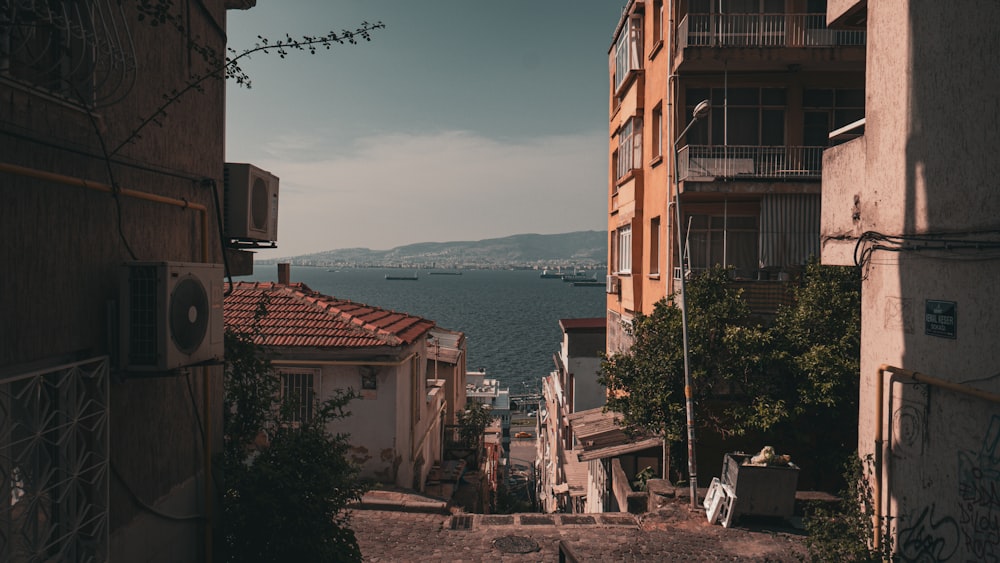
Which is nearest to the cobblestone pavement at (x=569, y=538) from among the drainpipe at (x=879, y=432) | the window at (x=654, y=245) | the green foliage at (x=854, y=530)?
the green foliage at (x=854, y=530)

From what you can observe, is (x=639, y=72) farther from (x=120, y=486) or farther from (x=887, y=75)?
(x=120, y=486)

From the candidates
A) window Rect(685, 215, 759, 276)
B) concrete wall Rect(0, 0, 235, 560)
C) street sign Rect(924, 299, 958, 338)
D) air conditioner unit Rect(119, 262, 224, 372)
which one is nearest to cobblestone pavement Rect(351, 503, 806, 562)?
street sign Rect(924, 299, 958, 338)

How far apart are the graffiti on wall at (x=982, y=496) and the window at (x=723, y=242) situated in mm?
10501

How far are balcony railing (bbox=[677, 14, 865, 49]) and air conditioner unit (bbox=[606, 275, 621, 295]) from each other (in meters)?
8.59

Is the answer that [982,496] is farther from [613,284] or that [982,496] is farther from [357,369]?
[613,284]

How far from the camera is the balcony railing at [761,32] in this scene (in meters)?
16.2

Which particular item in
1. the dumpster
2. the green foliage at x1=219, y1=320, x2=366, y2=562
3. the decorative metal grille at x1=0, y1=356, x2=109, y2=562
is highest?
the decorative metal grille at x1=0, y1=356, x2=109, y2=562

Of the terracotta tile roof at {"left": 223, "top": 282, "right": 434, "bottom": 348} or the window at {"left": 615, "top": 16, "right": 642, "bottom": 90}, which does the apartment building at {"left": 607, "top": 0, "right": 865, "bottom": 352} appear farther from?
the terracotta tile roof at {"left": 223, "top": 282, "right": 434, "bottom": 348}

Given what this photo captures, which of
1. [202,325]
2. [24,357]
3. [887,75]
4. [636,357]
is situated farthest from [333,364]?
[887,75]

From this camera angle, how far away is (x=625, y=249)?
2147 cm

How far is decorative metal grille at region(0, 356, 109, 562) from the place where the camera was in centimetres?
438

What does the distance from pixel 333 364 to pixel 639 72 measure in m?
12.7

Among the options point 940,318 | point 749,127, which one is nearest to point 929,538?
point 940,318

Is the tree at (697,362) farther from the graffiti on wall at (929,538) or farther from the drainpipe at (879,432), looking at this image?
the graffiti on wall at (929,538)
